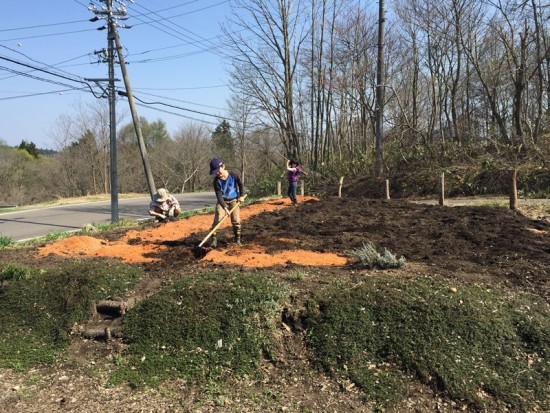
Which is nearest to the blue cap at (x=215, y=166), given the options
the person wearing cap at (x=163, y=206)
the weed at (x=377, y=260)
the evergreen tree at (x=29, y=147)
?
the weed at (x=377, y=260)

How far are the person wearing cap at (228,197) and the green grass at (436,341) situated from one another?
303 centimetres

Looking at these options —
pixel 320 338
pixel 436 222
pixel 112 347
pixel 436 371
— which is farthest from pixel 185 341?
pixel 436 222

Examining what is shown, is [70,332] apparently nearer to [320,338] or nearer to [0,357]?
[0,357]

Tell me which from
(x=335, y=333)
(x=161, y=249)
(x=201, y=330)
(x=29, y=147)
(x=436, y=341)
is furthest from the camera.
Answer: (x=29, y=147)

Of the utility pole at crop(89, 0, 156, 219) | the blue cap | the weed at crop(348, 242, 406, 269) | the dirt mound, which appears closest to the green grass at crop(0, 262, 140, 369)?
the dirt mound

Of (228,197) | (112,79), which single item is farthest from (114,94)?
(228,197)

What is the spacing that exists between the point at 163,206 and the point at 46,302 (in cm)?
547

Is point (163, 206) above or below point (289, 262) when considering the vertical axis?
above

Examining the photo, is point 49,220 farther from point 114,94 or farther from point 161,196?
point 161,196

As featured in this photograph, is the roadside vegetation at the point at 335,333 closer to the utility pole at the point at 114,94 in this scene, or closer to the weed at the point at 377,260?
the weed at the point at 377,260

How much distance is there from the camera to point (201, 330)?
4285 mm

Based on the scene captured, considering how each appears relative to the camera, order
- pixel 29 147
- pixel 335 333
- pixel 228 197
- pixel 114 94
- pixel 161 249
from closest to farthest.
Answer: pixel 335 333, pixel 161 249, pixel 228 197, pixel 114 94, pixel 29 147

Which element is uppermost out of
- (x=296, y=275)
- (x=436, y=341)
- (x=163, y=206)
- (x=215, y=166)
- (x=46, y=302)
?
(x=215, y=166)

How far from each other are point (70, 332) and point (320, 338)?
8.60 feet
